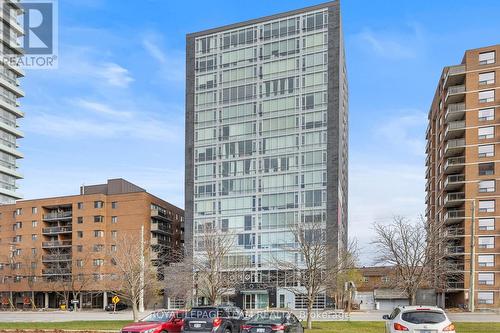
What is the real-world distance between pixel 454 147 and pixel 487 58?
13.4 meters

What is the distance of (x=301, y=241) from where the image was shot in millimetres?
36312

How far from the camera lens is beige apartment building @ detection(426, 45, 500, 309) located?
2921 inches

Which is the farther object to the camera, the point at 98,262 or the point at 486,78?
the point at 98,262

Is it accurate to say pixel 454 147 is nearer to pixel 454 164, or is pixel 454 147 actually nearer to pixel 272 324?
pixel 454 164

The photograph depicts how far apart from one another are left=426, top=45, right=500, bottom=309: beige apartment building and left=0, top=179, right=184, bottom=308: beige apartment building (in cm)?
4729

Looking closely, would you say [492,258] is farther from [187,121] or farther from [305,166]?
[187,121]

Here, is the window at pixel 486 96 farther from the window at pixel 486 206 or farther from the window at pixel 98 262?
the window at pixel 98 262

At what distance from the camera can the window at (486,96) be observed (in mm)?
77312

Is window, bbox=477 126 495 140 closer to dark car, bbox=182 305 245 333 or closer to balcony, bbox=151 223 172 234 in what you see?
balcony, bbox=151 223 172 234

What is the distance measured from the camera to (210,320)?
73.3 ft

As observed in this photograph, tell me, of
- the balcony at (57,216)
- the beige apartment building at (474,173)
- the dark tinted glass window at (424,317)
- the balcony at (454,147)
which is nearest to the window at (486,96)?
the beige apartment building at (474,173)

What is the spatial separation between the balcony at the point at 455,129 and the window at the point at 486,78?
20.8 feet

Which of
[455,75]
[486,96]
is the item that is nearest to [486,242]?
[486,96]

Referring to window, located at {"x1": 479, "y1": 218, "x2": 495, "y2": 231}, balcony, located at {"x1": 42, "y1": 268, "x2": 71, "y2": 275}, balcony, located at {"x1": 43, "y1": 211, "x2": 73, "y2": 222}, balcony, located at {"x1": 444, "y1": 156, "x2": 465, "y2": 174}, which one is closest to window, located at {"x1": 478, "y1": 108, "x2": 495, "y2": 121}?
balcony, located at {"x1": 444, "y1": 156, "x2": 465, "y2": 174}
